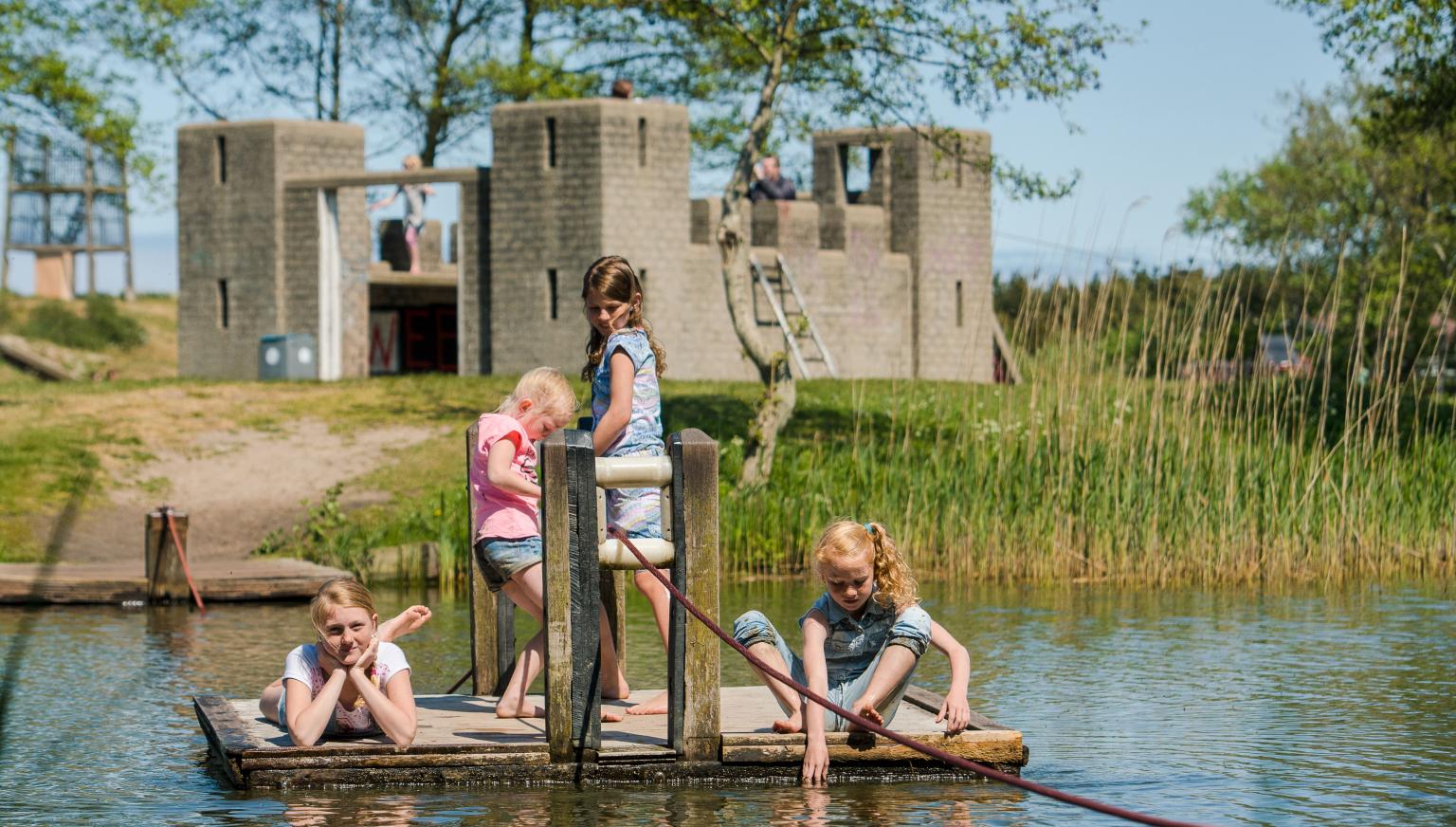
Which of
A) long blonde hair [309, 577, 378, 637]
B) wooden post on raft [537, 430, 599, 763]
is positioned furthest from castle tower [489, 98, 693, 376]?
wooden post on raft [537, 430, 599, 763]

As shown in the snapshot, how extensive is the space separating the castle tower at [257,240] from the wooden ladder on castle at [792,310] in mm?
5912

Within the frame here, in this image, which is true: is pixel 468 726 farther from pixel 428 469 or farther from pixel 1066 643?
pixel 428 469

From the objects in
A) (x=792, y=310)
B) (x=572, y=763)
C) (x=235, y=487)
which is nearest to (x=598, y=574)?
(x=572, y=763)

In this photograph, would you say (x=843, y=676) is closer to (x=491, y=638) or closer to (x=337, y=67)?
(x=491, y=638)

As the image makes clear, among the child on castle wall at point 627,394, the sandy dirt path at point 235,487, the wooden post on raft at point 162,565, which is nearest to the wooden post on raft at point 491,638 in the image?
the child on castle wall at point 627,394

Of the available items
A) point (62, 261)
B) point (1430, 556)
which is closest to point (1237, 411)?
point (1430, 556)

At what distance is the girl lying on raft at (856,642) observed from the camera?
25.6ft

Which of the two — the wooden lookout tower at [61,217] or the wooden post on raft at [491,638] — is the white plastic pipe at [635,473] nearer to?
the wooden post on raft at [491,638]

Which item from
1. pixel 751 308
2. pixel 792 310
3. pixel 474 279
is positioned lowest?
pixel 751 308

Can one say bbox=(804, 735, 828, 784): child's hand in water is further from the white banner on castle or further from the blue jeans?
the white banner on castle

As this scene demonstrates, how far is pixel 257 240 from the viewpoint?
3091 centimetres

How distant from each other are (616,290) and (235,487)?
44.0ft

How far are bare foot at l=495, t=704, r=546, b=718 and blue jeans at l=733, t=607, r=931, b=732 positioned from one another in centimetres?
109

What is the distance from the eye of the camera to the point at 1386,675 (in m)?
11.1
